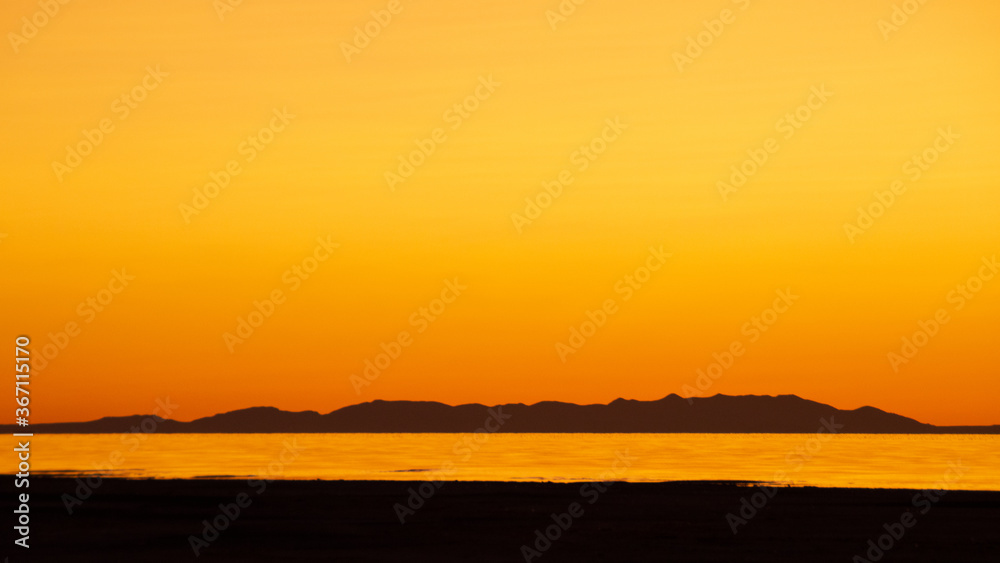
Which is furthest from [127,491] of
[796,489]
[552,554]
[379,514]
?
[796,489]

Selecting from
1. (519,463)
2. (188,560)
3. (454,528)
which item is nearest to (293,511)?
(454,528)

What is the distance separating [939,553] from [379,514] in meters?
19.3

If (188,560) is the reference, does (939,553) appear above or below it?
above

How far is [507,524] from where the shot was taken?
37.4m

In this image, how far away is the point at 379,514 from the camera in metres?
40.2

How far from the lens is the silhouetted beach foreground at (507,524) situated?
30.7 meters

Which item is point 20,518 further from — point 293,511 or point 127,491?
point 127,491

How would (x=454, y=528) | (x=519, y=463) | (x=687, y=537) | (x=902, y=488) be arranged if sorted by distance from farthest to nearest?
(x=519, y=463)
(x=902, y=488)
(x=454, y=528)
(x=687, y=537)

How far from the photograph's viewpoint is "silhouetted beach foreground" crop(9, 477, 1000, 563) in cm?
3066

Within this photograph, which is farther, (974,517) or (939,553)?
(974,517)

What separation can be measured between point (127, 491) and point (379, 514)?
16730mm

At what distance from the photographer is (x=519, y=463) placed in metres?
84.8

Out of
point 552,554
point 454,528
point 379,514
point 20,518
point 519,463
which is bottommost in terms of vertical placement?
point 519,463

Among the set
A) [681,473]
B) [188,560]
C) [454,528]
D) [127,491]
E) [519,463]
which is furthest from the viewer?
[519,463]
